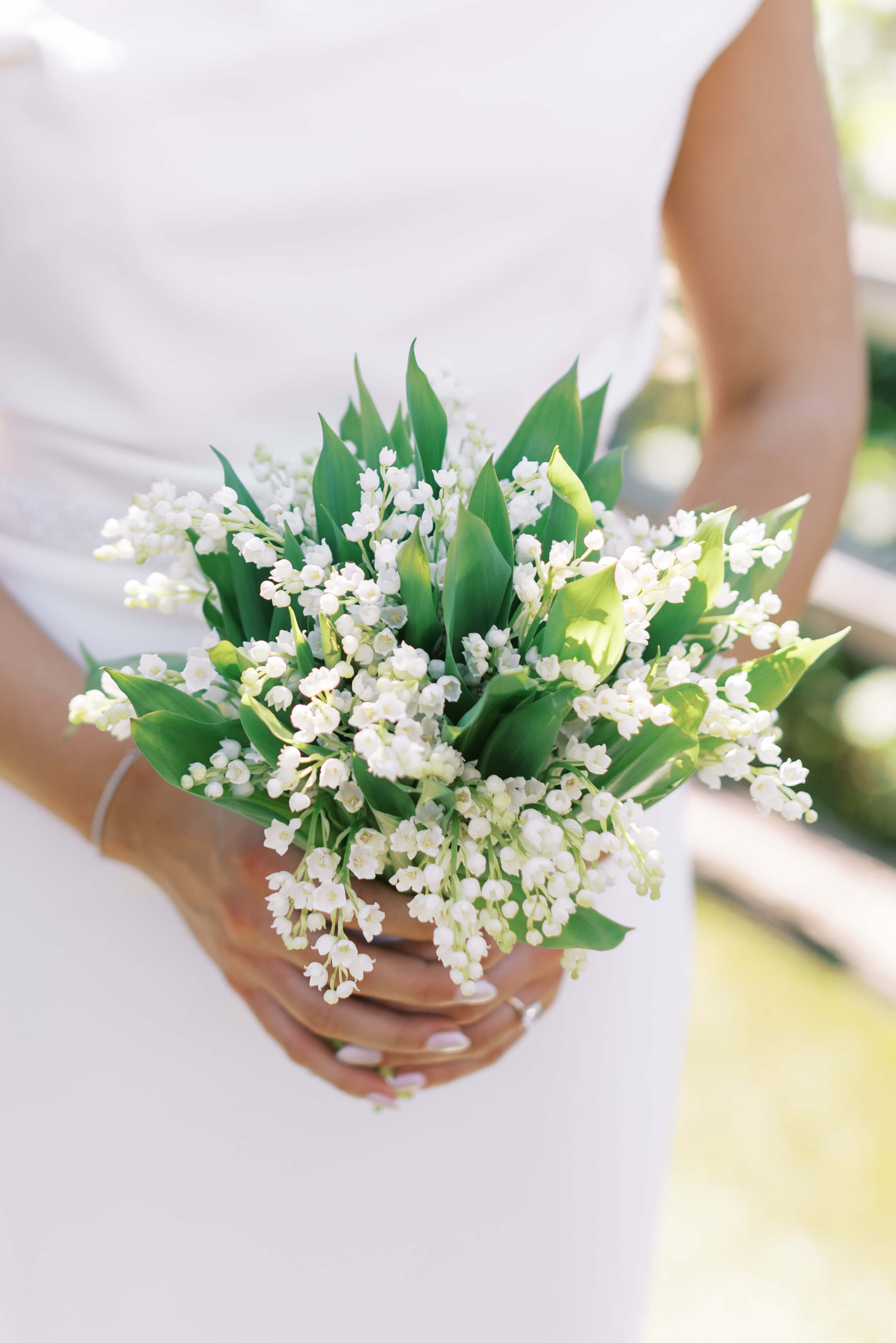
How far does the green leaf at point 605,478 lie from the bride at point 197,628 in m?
0.29

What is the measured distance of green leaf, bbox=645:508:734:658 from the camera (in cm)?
65

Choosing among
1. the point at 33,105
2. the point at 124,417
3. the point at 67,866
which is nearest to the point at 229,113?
the point at 33,105

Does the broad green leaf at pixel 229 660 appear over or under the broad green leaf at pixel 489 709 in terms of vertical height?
under

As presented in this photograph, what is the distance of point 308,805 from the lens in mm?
617

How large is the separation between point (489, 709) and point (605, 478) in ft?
0.78

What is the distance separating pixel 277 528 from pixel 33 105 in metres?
0.44

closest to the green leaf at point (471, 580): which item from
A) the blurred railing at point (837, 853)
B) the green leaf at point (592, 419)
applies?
the green leaf at point (592, 419)

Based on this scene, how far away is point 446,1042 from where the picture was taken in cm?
88

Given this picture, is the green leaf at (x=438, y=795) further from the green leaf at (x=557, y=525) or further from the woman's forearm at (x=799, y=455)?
the woman's forearm at (x=799, y=455)

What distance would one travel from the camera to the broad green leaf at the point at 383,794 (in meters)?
0.62

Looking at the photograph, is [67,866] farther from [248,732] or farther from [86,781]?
[248,732]

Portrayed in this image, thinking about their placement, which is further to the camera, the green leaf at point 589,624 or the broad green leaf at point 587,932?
the broad green leaf at point 587,932

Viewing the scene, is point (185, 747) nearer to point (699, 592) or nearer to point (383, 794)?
point (383, 794)

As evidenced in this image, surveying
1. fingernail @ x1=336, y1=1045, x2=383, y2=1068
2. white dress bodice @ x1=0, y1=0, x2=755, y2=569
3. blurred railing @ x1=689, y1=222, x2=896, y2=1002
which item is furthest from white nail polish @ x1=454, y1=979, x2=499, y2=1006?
blurred railing @ x1=689, y1=222, x2=896, y2=1002
